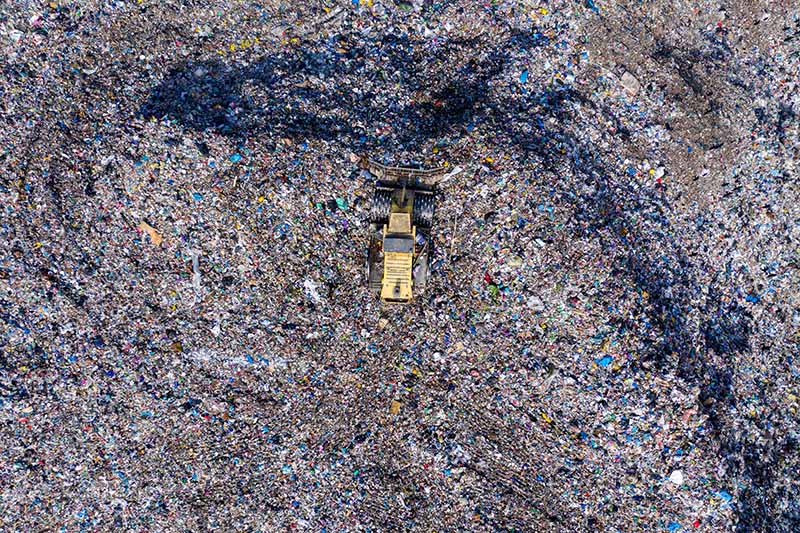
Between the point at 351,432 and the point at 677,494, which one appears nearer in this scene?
the point at 677,494

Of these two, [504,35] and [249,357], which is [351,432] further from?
[504,35]

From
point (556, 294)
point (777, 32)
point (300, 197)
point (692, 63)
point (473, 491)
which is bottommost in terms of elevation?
point (473, 491)

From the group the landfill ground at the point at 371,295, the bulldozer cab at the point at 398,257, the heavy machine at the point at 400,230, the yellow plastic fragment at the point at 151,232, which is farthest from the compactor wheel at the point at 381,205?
the yellow plastic fragment at the point at 151,232

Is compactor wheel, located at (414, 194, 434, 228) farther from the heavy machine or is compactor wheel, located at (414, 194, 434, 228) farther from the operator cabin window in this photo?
the operator cabin window

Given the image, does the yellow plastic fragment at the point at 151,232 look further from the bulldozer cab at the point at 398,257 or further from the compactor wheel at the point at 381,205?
the bulldozer cab at the point at 398,257

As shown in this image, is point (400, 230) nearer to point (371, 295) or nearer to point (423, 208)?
point (423, 208)

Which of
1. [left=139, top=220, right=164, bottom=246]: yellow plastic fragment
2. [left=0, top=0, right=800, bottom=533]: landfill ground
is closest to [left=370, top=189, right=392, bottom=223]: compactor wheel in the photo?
[left=0, top=0, right=800, bottom=533]: landfill ground

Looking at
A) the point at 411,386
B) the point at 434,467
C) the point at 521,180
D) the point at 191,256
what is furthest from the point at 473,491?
the point at 191,256
